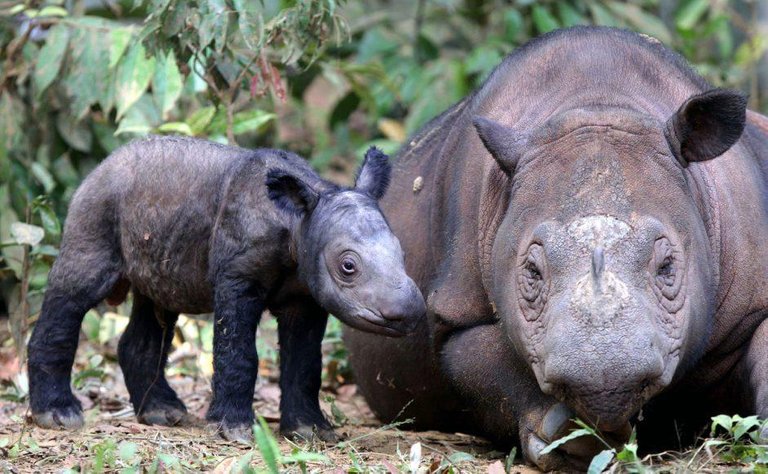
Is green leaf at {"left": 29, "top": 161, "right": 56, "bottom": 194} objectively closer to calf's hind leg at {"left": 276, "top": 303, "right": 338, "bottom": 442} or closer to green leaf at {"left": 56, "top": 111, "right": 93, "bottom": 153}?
green leaf at {"left": 56, "top": 111, "right": 93, "bottom": 153}

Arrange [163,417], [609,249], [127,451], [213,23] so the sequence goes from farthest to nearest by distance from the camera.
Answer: [213,23] < [163,417] < [127,451] < [609,249]

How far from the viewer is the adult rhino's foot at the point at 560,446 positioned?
488 centimetres

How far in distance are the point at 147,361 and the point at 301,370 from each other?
3.12 feet

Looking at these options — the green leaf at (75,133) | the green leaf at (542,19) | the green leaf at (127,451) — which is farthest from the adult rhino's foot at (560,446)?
the green leaf at (542,19)

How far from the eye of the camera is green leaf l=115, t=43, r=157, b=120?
774 cm

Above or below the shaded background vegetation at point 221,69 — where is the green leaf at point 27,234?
below

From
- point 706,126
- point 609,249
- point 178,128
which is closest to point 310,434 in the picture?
point 609,249

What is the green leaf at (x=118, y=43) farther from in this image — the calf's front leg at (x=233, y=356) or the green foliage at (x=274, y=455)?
the green foliage at (x=274, y=455)

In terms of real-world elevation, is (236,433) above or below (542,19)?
below

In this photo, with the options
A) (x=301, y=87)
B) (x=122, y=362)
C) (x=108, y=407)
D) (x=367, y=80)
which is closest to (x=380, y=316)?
(x=122, y=362)

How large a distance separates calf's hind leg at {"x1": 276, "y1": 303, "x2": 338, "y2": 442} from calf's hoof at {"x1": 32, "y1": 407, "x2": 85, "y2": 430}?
3.06ft

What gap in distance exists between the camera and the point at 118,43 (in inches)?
314

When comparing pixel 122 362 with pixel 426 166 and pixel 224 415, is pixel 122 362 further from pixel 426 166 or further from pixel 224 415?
pixel 426 166

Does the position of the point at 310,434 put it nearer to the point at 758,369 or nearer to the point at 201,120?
the point at 758,369
